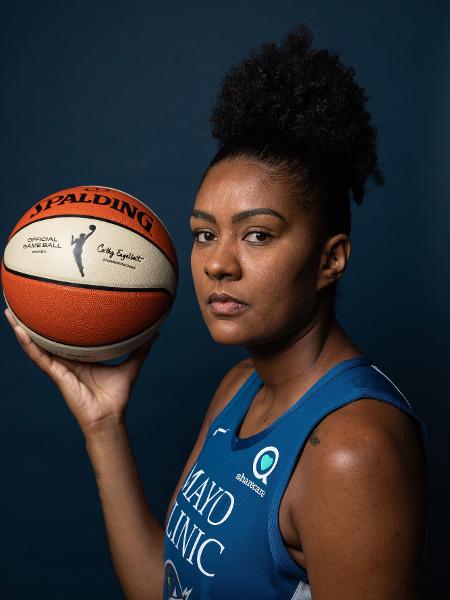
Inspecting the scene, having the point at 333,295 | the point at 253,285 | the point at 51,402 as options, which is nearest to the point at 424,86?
the point at 333,295

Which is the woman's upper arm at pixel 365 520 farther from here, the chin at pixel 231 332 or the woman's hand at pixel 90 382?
the woman's hand at pixel 90 382

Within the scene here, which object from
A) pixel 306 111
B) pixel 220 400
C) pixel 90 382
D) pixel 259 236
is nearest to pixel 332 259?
pixel 259 236

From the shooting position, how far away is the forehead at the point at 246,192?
115 centimetres

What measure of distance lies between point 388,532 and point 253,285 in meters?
0.44

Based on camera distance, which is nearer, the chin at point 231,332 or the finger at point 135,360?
the chin at point 231,332

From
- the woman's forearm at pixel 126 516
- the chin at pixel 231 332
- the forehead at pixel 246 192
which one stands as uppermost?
the forehead at pixel 246 192

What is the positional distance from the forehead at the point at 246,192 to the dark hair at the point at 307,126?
2cm

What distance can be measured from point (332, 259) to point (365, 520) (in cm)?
47

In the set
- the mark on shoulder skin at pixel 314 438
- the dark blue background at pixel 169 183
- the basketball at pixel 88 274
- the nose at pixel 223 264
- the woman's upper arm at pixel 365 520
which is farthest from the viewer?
the dark blue background at pixel 169 183

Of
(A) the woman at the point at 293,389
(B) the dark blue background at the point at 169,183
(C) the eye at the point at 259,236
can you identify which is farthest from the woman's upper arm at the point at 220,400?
(B) the dark blue background at the point at 169,183

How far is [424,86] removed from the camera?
2330 millimetres

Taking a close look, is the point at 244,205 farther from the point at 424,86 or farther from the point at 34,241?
Answer: the point at 424,86

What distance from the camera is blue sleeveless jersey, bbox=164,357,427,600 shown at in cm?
108
